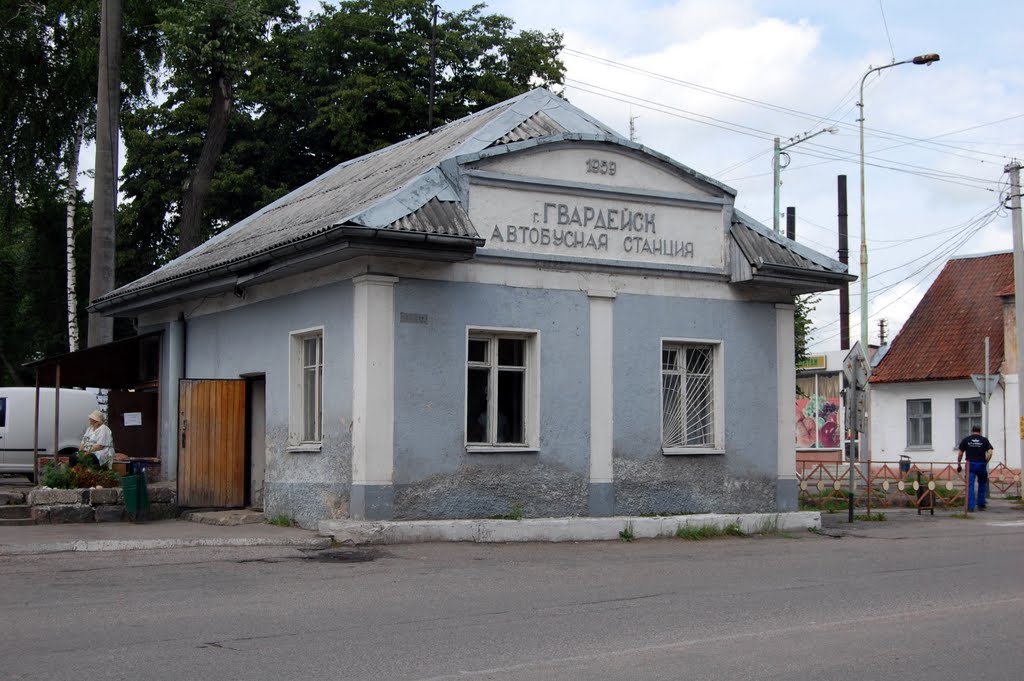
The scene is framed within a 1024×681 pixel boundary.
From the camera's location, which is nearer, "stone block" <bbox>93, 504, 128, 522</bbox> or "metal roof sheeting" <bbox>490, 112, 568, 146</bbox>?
"stone block" <bbox>93, 504, 128, 522</bbox>

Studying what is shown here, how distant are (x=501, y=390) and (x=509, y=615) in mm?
7037

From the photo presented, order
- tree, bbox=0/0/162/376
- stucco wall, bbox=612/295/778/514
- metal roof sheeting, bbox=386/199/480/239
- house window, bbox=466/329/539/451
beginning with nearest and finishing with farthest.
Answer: metal roof sheeting, bbox=386/199/480/239, house window, bbox=466/329/539/451, stucco wall, bbox=612/295/778/514, tree, bbox=0/0/162/376

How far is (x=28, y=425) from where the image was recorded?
25.4 meters

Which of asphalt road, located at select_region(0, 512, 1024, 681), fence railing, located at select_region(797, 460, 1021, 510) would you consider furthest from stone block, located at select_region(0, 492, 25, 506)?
fence railing, located at select_region(797, 460, 1021, 510)

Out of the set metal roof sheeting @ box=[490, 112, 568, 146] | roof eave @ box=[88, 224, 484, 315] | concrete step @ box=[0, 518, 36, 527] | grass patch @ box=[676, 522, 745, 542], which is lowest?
grass patch @ box=[676, 522, 745, 542]

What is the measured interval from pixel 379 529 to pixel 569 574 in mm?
3180

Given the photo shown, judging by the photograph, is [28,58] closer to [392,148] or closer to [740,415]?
[392,148]

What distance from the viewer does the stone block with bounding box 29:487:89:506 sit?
16.1 m

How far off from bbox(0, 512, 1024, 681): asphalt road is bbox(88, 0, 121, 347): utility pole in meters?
11.2

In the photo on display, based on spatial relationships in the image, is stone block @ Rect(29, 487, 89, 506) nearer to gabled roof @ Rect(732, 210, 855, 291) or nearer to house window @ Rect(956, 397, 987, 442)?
gabled roof @ Rect(732, 210, 855, 291)

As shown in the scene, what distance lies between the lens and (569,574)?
12164 millimetres

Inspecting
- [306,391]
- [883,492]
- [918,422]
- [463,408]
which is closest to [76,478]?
[306,391]

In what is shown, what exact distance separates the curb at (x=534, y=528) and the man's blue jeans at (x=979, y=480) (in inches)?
267

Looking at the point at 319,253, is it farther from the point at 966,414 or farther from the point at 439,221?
the point at 966,414
